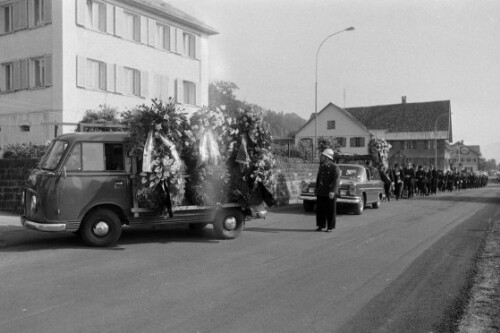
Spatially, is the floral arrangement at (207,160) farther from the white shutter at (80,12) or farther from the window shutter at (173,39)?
the window shutter at (173,39)

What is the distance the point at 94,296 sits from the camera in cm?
588

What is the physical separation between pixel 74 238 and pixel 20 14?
57.4ft

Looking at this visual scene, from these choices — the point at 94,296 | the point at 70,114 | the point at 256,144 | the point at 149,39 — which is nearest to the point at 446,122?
the point at 149,39

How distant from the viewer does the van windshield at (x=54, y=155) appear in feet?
29.7

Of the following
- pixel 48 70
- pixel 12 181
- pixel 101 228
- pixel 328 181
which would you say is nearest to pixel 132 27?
pixel 48 70

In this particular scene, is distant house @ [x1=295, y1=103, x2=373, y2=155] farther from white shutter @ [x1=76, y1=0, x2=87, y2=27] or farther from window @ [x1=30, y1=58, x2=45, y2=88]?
window @ [x1=30, y1=58, x2=45, y2=88]

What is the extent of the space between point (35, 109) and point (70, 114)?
5.92 feet

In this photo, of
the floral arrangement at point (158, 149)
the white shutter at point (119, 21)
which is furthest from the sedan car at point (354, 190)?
the white shutter at point (119, 21)

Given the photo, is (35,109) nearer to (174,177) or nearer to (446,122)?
(174,177)

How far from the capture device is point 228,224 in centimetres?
1030

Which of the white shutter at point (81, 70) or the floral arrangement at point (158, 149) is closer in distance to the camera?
the floral arrangement at point (158, 149)

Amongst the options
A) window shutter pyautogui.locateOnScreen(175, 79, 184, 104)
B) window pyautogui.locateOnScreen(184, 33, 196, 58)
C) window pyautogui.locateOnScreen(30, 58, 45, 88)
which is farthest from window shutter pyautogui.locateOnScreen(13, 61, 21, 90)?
window pyautogui.locateOnScreen(184, 33, 196, 58)

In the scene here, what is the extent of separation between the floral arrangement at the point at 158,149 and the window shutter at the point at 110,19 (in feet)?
55.5

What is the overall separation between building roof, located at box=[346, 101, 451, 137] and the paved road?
6828cm
